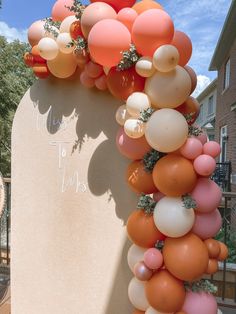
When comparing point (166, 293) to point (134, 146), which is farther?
point (134, 146)

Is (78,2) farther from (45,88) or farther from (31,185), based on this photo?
(31,185)

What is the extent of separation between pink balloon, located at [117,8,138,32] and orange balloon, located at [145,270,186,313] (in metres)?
1.19

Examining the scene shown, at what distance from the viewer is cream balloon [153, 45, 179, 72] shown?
54.1 inches

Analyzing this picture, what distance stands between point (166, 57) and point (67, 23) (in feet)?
2.43

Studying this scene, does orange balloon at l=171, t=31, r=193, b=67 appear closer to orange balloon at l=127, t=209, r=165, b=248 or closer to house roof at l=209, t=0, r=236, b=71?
orange balloon at l=127, t=209, r=165, b=248

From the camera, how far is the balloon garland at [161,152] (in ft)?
4.62

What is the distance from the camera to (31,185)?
2.14 m

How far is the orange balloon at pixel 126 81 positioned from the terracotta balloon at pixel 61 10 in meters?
0.58

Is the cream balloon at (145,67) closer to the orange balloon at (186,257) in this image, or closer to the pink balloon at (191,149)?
the pink balloon at (191,149)

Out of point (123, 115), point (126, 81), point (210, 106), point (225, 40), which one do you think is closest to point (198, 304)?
point (123, 115)

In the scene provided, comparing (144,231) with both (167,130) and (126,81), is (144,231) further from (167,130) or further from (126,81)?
(126,81)

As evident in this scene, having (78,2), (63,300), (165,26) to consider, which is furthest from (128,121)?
(63,300)

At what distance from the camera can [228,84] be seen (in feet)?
33.6

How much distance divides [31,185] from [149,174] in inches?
37.4
